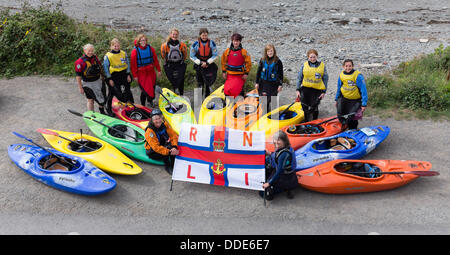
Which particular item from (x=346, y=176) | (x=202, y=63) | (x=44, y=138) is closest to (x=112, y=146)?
(x=44, y=138)

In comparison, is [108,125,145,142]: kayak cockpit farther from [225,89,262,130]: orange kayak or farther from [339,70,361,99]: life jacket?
[339,70,361,99]: life jacket

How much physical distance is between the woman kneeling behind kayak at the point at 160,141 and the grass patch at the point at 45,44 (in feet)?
12.9

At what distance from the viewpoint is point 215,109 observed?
24.0ft

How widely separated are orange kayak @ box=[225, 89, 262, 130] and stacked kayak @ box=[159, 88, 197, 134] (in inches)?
30.8

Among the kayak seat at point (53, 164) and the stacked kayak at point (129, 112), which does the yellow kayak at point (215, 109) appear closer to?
the stacked kayak at point (129, 112)

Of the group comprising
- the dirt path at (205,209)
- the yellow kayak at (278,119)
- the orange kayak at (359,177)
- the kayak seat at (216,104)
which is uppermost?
the kayak seat at (216,104)

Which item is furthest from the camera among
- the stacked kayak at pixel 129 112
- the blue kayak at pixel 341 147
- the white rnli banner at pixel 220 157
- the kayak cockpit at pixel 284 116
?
the stacked kayak at pixel 129 112

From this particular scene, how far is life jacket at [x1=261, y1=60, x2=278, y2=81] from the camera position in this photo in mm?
6973

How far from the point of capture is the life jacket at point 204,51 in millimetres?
7562

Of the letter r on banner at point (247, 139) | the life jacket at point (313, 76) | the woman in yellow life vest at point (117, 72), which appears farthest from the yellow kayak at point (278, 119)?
the woman in yellow life vest at point (117, 72)

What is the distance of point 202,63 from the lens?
7.68 metres

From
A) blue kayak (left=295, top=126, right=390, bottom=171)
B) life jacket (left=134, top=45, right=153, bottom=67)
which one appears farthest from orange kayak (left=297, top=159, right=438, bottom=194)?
life jacket (left=134, top=45, right=153, bottom=67)

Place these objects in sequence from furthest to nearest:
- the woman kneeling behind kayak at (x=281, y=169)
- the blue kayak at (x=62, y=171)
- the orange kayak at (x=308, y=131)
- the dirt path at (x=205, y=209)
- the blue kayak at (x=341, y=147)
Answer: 1. the orange kayak at (x=308, y=131)
2. the blue kayak at (x=341, y=147)
3. the blue kayak at (x=62, y=171)
4. the woman kneeling behind kayak at (x=281, y=169)
5. the dirt path at (x=205, y=209)

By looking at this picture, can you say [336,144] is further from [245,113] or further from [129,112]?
[129,112]
